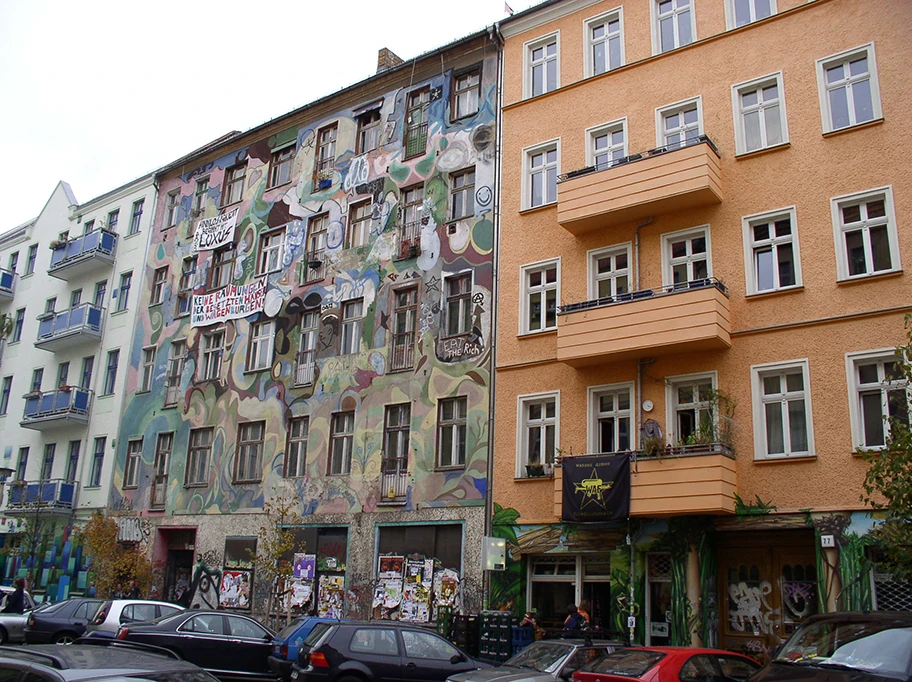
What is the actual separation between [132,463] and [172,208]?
411 inches

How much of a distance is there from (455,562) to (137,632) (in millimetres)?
8546

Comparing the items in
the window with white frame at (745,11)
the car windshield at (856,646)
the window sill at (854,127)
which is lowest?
the car windshield at (856,646)

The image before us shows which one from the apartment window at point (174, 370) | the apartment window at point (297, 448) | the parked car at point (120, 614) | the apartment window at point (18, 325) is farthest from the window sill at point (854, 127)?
the apartment window at point (18, 325)

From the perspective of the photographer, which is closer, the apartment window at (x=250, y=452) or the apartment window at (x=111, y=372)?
the apartment window at (x=250, y=452)

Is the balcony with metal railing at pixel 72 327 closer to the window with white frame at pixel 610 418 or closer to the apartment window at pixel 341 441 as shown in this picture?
the apartment window at pixel 341 441

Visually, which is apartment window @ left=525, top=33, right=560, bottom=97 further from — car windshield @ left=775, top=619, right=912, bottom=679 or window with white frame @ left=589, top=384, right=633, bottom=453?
car windshield @ left=775, top=619, right=912, bottom=679

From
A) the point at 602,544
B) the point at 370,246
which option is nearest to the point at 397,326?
the point at 370,246

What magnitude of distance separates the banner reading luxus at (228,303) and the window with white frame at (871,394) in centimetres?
1908

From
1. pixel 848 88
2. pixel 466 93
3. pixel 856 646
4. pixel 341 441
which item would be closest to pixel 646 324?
pixel 848 88

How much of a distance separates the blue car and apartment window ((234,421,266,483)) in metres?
11.0

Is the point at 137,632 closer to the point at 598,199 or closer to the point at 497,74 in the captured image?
the point at 598,199

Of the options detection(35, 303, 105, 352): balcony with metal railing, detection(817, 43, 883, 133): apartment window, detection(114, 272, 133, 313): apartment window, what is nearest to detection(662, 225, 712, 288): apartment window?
detection(817, 43, 883, 133): apartment window

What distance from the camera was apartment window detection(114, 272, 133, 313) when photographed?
36.5m

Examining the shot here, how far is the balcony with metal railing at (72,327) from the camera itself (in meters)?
36.5
